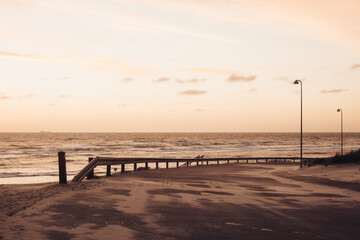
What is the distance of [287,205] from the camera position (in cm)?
1181

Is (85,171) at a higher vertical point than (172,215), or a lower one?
A: higher

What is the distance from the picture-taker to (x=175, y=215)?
384 inches

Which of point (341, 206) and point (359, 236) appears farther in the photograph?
point (341, 206)

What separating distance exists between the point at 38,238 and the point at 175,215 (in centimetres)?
358

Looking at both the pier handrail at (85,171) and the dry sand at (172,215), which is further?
the pier handrail at (85,171)

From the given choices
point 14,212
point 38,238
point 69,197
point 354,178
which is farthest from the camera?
point 354,178

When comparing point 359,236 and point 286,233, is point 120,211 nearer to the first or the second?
point 286,233

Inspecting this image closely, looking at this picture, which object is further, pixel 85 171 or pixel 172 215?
pixel 85 171

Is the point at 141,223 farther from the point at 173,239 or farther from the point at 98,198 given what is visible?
the point at 98,198

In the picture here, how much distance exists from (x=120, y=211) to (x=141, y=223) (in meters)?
1.41

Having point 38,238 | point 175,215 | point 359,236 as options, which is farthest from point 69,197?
point 359,236

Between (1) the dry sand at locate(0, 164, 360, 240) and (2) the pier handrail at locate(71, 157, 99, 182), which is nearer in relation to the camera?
(1) the dry sand at locate(0, 164, 360, 240)

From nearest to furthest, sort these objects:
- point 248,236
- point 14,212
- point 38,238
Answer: point 38,238 → point 248,236 → point 14,212

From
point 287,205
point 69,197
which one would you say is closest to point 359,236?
point 287,205
